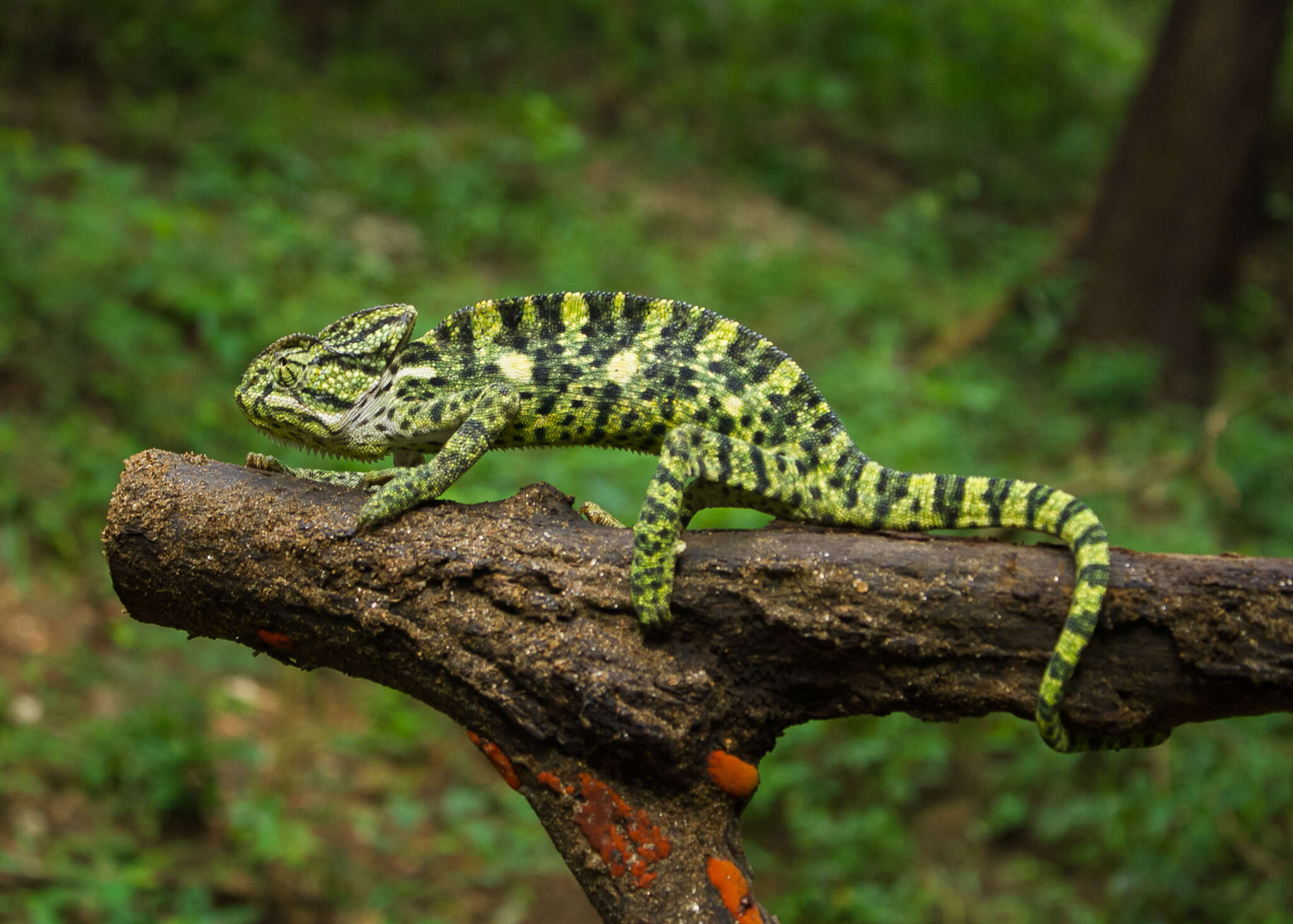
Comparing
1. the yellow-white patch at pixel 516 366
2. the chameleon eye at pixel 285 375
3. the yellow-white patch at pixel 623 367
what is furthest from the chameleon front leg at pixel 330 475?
the yellow-white patch at pixel 623 367

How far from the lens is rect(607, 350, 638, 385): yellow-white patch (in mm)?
3129

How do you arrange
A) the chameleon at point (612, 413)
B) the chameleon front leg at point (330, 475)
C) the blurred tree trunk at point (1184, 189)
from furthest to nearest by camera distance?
the blurred tree trunk at point (1184, 189) < the chameleon front leg at point (330, 475) < the chameleon at point (612, 413)

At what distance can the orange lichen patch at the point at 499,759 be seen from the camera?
262 cm

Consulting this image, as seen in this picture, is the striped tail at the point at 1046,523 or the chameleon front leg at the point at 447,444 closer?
the striped tail at the point at 1046,523

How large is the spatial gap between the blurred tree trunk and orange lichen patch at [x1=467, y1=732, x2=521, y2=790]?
8687 millimetres

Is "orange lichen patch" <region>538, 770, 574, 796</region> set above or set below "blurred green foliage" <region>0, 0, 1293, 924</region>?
below

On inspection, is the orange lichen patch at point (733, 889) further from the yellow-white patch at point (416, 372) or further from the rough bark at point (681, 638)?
the yellow-white patch at point (416, 372)

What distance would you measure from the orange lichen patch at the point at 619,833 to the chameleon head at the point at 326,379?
1.35 metres

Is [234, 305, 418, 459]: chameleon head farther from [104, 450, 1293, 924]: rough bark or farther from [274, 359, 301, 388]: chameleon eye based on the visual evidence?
[104, 450, 1293, 924]: rough bark

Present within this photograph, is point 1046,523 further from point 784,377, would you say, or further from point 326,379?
point 326,379

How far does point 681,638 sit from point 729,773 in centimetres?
35

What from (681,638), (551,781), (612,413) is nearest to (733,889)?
(551,781)

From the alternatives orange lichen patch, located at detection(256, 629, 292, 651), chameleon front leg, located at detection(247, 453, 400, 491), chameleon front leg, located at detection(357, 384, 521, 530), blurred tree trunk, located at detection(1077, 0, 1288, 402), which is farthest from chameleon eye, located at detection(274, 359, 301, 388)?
blurred tree trunk, located at detection(1077, 0, 1288, 402)

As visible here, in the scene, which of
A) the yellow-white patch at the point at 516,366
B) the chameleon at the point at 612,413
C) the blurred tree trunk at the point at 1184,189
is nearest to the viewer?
the chameleon at the point at 612,413
